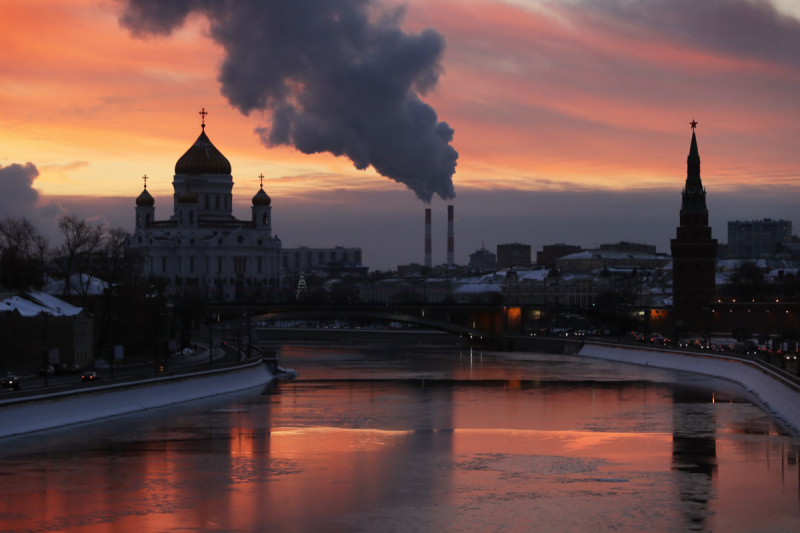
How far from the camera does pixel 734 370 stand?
62.6 metres

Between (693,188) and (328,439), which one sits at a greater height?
(693,188)

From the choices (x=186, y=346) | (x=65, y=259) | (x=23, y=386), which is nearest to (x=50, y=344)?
(x=23, y=386)

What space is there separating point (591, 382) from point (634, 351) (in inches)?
717

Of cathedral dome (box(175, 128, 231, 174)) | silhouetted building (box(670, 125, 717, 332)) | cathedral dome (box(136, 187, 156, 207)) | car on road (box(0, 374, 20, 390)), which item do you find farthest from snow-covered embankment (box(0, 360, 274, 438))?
cathedral dome (box(136, 187, 156, 207))

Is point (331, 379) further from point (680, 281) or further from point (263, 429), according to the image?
point (680, 281)

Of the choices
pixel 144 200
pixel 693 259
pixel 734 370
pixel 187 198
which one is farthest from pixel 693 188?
pixel 144 200

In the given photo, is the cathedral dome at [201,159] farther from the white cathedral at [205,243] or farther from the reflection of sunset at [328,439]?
the reflection of sunset at [328,439]

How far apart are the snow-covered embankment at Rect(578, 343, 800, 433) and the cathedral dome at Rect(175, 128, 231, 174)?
6030 centimetres

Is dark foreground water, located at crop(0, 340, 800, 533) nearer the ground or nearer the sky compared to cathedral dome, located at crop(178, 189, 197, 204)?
nearer the ground

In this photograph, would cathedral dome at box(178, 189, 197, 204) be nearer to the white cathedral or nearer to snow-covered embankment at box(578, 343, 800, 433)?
the white cathedral

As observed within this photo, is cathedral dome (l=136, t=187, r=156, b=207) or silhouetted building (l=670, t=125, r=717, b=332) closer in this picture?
silhouetted building (l=670, t=125, r=717, b=332)

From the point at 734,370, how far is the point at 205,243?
276 feet

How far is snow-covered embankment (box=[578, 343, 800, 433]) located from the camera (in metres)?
45.1

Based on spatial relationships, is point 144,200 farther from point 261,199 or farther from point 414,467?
point 414,467
